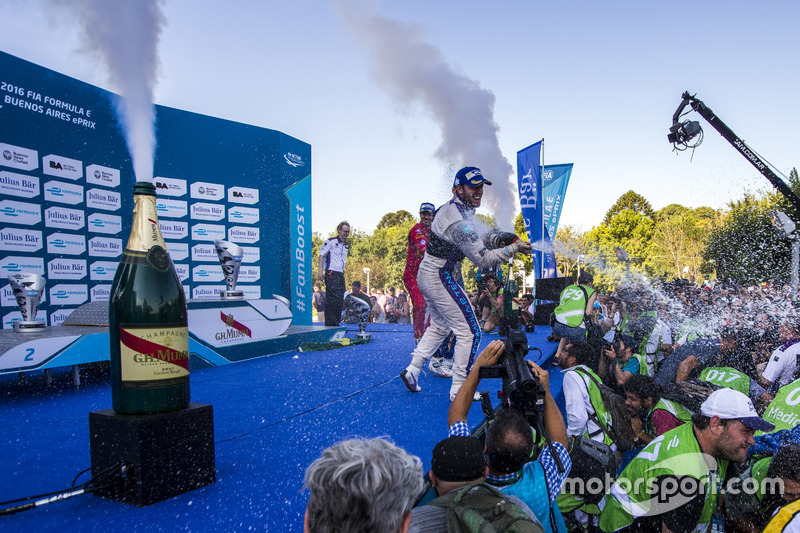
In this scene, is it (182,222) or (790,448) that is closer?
(790,448)

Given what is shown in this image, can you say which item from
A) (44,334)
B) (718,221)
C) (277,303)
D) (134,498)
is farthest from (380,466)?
(718,221)

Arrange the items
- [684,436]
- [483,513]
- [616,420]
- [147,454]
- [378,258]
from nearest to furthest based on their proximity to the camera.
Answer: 1. [483,513]
2. [147,454]
3. [684,436]
4. [616,420]
5. [378,258]

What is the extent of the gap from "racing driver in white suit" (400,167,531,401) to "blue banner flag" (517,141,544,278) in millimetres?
6959

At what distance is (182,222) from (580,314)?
719 cm

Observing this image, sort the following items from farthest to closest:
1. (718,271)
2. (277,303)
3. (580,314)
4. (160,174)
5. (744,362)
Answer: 1. (718,271)
2. (160,174)
3. (277,303)
4. (580,314)
5. (744,362)

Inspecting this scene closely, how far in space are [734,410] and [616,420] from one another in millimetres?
1056

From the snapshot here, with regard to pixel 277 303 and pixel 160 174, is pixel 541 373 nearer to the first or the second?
pixel 277 303

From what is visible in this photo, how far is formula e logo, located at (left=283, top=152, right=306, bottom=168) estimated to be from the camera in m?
10.7

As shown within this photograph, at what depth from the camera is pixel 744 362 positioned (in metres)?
6.09

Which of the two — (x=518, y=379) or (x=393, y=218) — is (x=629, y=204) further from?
(x=518, y=379)

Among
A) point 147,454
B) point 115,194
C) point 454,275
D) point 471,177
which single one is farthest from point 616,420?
point 115,194

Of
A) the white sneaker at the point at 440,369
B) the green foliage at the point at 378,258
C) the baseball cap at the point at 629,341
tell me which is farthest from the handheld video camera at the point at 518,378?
the green foliage at the point at 378,258

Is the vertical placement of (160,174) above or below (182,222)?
above

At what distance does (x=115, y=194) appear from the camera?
8.34 meters
